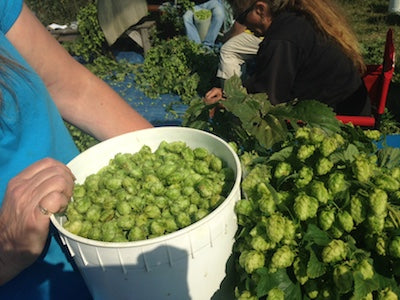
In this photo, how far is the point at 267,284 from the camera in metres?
0.69

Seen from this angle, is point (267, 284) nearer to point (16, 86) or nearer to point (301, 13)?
point (16, 86)

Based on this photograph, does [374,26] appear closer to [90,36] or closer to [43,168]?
[90,36]

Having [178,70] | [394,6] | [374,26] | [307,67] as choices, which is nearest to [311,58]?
[307,67]

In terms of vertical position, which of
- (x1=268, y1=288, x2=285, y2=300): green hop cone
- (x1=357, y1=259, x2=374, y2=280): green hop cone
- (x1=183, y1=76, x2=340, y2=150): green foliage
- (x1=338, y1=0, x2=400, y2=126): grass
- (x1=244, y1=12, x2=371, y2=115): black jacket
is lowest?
(x1=338, y1=0, x2=400, y2=126): grass

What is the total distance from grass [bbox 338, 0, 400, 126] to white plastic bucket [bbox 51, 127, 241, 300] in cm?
376

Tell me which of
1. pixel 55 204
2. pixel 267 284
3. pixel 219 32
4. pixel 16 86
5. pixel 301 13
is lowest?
pixel 219 32

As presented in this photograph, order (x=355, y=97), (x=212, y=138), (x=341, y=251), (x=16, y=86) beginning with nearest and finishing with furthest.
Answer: (x=341, y=251) → (x=212, y=138) → (x=16, y=86) → (x=355, y=97)

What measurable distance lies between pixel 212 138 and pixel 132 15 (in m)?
5.21

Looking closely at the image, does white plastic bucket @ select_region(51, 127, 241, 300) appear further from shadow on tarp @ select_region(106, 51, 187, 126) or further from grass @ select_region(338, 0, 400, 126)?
grass @ select_region(338, 0, 400, 126)

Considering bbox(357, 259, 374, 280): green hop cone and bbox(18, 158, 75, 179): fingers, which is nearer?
bbox(357, 259, 374, 280): green hop cone

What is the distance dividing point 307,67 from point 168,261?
7.71 ft

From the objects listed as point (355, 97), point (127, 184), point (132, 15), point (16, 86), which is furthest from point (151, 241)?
point (132, 15)

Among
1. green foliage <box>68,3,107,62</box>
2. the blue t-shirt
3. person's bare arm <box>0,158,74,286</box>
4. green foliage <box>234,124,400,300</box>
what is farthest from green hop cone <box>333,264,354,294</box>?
green foliage <box>68,3,107,62</box>

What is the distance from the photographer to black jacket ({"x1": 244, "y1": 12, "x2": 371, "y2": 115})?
2.69m
